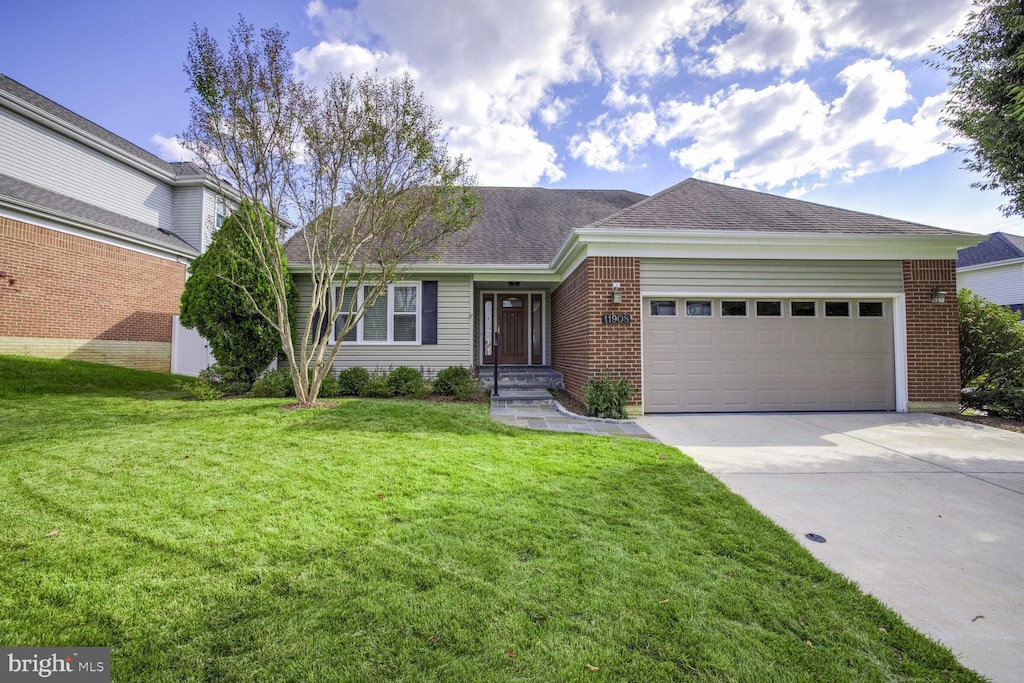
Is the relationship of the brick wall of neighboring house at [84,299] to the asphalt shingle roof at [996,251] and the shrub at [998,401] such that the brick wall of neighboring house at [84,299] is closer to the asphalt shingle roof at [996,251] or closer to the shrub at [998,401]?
the shrub at [998,401]

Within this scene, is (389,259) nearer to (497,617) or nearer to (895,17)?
(497,617)

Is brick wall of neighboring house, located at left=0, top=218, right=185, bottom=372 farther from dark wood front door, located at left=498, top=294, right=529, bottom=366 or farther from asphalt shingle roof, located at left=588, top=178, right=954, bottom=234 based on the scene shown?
asphalt shingle roof, located at left=588, top=178, right=954, bottom=234

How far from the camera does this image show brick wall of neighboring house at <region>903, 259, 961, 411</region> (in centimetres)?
799

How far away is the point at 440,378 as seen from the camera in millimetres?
9078

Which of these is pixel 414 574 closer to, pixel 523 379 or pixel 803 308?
pixel 523 379

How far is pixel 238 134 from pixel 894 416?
12.2m

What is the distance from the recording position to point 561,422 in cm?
691

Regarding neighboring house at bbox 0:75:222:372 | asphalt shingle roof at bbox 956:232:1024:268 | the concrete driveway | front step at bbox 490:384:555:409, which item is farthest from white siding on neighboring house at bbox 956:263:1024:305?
neighboring house at bbox 0:75:222:372

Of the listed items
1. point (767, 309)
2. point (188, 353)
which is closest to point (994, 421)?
point (767, 309)

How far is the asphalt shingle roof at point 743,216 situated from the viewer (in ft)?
25.9

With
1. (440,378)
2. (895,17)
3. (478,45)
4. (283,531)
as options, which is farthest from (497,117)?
(283,531)

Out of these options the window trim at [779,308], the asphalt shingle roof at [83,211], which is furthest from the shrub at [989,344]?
the asphalt shingle roof at [83,211]

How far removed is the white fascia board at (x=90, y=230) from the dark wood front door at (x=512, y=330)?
10.3 metres

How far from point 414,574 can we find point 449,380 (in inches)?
263
